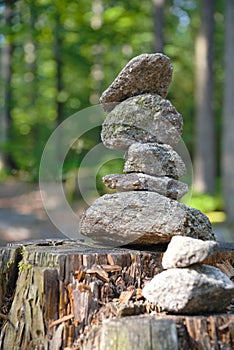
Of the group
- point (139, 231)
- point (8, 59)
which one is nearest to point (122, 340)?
point (139, 231)

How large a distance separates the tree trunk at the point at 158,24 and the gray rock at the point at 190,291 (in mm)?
9826

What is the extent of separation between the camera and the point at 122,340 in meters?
2.72

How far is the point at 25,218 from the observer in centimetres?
1162

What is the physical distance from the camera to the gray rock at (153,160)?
373 cm

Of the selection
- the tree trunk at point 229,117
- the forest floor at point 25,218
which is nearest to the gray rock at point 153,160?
the forest floor at point 25,218

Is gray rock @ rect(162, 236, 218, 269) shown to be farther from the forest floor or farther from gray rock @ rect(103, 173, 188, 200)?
the forest floor

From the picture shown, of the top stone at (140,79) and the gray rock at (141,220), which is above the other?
the top stone at (140,79)

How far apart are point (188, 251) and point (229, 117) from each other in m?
9.08

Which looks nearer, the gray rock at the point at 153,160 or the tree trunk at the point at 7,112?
the gray rock at the point at 153,160

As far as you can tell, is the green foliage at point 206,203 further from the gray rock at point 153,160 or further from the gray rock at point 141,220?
the gray rock at point 141,220

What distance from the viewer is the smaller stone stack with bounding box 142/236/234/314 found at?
2922 millimetres

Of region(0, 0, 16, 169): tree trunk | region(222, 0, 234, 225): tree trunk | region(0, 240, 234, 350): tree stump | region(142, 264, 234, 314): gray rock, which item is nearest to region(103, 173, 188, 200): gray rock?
region(0, 240, 234, 350): tree stump

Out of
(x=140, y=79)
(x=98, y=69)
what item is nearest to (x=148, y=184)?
(x=140, y=79)

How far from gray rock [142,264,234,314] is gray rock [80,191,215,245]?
1.45 ft
